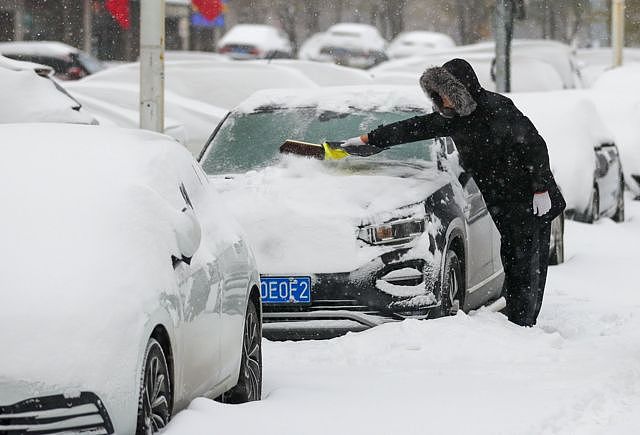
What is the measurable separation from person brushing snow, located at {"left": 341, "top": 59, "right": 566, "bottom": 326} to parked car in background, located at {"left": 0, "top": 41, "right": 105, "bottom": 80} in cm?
2863

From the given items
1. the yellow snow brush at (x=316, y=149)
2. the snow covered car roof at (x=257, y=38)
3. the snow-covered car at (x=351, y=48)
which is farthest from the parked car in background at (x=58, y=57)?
the yellow snow brush at (x=316, y=149)

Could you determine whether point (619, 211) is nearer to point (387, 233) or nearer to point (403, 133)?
point (403, 133)

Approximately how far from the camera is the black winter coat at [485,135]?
9648mm

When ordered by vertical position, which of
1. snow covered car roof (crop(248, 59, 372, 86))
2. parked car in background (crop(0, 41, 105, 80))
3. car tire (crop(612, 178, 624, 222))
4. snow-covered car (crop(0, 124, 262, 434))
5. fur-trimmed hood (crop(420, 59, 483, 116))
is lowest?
car tire (crop(612, 178, 624, 222))

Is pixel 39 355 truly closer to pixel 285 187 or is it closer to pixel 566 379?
pixel 566 379

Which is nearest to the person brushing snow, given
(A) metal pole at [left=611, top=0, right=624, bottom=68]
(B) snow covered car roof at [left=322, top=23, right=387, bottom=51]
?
(A) metal pole at [left=611, top=0, right=624, bottom=68]

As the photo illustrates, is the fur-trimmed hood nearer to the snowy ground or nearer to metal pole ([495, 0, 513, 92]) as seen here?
the snowy ground

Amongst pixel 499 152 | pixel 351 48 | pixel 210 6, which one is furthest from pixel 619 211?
pixel 351 48

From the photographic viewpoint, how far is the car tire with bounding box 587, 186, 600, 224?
16.1 m

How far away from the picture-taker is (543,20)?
212 feet

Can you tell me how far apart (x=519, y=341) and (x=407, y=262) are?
0.80 meters

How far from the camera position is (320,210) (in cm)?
929

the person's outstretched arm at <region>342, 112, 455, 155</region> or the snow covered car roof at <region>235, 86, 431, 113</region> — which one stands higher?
the snow covered car roof at <region>235, 86, 431, 113</region>

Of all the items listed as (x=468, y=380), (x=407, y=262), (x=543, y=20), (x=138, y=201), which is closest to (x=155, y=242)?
(x=138, y=201)
